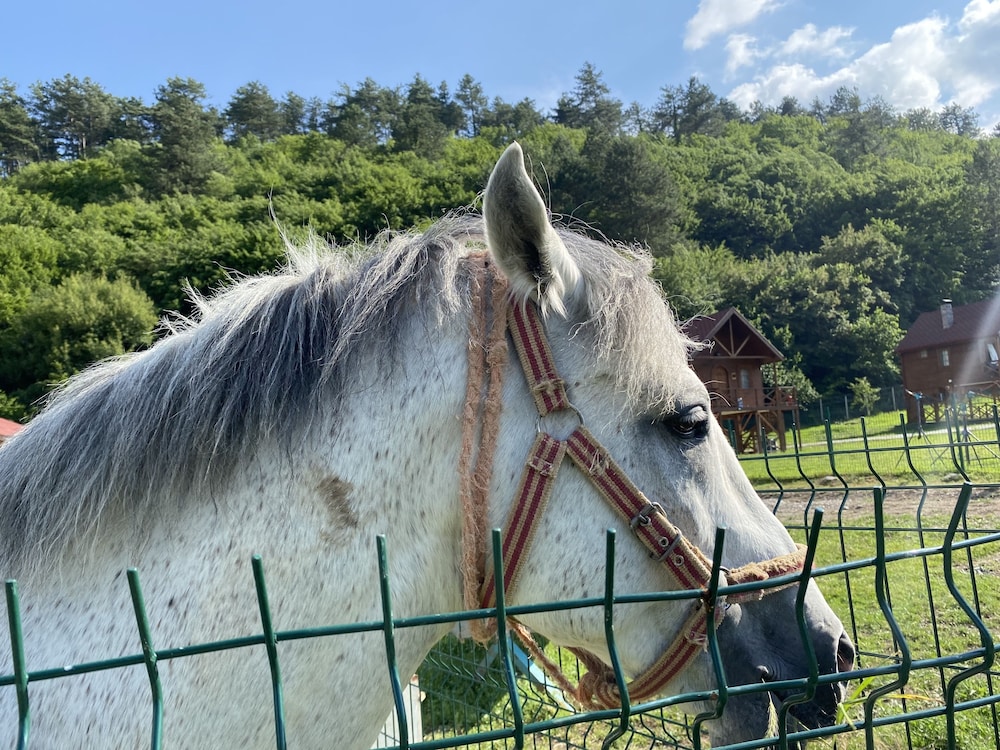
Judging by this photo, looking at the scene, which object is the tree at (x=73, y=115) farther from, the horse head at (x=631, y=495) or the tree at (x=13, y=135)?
the horse head at (x=631, y=495)

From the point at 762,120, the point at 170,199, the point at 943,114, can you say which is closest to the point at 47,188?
the point at 170,199

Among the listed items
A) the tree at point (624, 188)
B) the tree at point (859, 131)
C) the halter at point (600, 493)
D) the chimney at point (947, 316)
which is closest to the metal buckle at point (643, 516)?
the halter at point (600, 493)

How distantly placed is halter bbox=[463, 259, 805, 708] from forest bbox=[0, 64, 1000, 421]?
30.1 meters

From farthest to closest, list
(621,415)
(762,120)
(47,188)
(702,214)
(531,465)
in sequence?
(762,120) < (702,214) < (47,188) < (621,415) < (531,465)

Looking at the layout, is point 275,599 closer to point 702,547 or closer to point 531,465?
point 531,465

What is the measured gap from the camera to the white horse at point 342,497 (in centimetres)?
138

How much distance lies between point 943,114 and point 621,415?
13646 centimetres

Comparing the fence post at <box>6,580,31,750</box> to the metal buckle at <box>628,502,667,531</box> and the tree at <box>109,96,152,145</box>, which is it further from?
the tree at <box>109,96,152,145</box>

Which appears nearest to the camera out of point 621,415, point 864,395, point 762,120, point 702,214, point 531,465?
point 531,465

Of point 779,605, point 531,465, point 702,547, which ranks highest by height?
point 531,465

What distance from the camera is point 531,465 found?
4.98 ft

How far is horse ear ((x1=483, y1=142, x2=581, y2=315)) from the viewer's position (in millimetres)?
1448

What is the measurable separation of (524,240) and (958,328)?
165 feet

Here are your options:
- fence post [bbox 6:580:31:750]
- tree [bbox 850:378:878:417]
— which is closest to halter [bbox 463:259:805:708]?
fence post [bbox 6:580:31:750]
